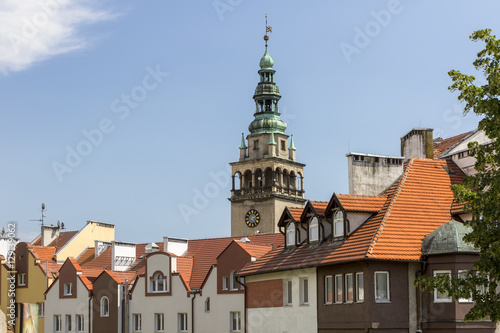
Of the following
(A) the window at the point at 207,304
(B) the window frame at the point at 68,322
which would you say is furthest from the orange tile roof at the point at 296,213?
(B) the window frame at the point at 68,322

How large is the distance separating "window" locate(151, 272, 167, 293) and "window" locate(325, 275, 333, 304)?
20.0 metres

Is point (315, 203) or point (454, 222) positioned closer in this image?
point (454, 222)

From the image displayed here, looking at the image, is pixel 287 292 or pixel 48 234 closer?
pixel 287 292

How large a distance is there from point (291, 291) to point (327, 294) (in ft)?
11.3

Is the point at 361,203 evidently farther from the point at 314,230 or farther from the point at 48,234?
the point at 48,234

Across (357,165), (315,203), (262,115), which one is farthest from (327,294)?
(262,115)

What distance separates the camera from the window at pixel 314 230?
39.4 metres

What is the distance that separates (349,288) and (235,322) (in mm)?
15828

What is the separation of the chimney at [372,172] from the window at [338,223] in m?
Result: 4.21

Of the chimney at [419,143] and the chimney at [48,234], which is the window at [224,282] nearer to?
the chimney at [419,143]

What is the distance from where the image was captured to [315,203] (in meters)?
39.8

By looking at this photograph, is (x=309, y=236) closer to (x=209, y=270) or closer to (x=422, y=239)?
(x=422, y=239)

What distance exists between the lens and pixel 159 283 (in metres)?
55.9

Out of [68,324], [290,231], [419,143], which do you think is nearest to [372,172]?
[419,143]
